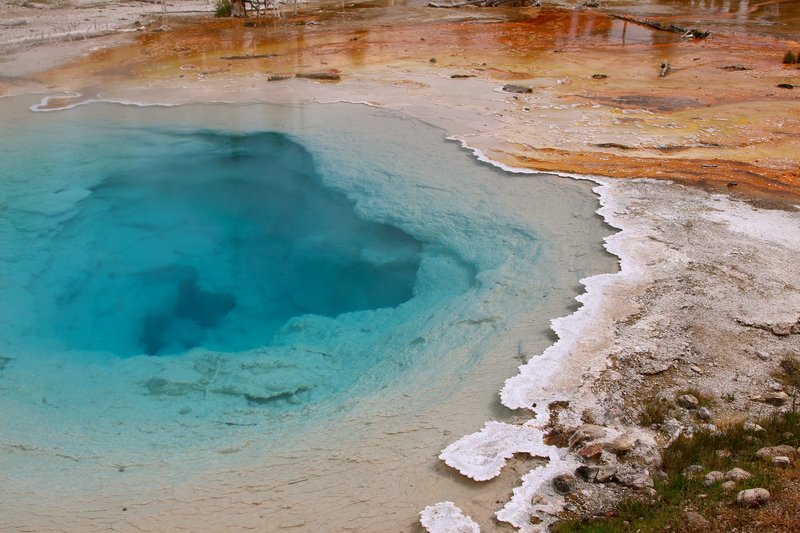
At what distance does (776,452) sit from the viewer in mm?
2629

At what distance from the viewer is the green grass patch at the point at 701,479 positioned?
7.72 feet

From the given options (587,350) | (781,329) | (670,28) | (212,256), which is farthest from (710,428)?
(670,28)

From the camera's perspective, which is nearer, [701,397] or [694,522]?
[694,522]

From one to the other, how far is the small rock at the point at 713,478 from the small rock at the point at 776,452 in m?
0.23

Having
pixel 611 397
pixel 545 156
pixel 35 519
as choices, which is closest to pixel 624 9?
pixel 545 156

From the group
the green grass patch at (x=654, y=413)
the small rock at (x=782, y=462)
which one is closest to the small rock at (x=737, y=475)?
the small rock at (x=782, y=462)

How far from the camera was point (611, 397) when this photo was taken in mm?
3172

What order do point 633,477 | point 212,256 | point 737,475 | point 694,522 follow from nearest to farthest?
point 694,522
point 737,475
point 633,477
point 212,256

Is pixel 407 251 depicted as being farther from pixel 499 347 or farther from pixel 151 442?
pixel 151 442

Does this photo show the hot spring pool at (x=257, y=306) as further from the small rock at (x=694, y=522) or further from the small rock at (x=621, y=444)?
the small rock at (x=694, y=522)

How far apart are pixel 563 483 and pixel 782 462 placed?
844mm

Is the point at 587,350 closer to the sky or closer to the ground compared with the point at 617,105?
closer to the ground

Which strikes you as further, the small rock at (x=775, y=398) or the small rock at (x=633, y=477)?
the small rock at (x=775, y=398)

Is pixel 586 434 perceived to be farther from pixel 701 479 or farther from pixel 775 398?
pixel 775 398
